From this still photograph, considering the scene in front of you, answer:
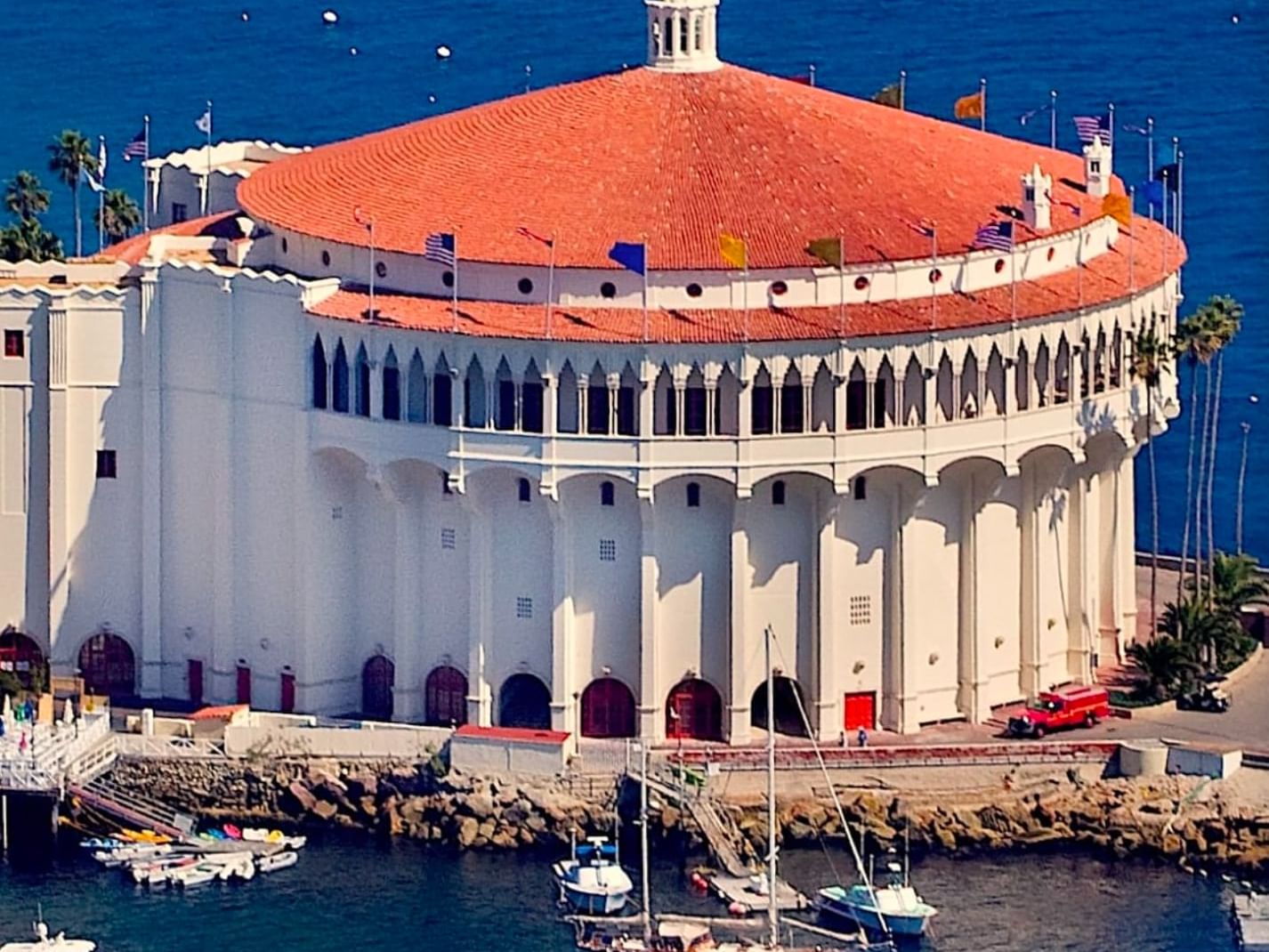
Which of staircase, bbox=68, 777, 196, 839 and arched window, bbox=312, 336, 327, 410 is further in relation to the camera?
arched window, bbox=312, 336, 327, 410

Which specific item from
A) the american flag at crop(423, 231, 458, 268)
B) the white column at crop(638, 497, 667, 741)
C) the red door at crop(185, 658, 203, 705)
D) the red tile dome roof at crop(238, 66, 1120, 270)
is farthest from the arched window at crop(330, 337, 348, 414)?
the red door at crop(185, 658, 203, 705)

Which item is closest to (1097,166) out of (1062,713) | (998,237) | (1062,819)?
(998,237)

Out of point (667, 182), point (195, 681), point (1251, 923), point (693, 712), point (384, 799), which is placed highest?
point (667, 182)

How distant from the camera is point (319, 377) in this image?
192 metres

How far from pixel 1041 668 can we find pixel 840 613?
8.58m

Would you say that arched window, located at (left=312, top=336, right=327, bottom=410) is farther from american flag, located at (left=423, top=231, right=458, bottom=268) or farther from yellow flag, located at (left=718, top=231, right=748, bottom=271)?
yellow flag, located at (left=718, top=231, right=748, bottom=271)

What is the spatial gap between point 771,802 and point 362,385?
20.5m

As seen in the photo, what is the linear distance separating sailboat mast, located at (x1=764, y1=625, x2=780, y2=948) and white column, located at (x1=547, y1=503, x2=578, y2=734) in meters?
6.00

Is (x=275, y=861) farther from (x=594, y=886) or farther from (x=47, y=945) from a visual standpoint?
(x=47, y=945)

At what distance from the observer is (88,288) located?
195000 millimetres

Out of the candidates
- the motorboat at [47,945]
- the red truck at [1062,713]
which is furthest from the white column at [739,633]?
the motorboat at [47,945]

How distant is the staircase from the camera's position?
187 metres

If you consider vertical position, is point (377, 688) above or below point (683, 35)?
below

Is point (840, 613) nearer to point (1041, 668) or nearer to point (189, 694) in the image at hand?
point (1041, 668)
